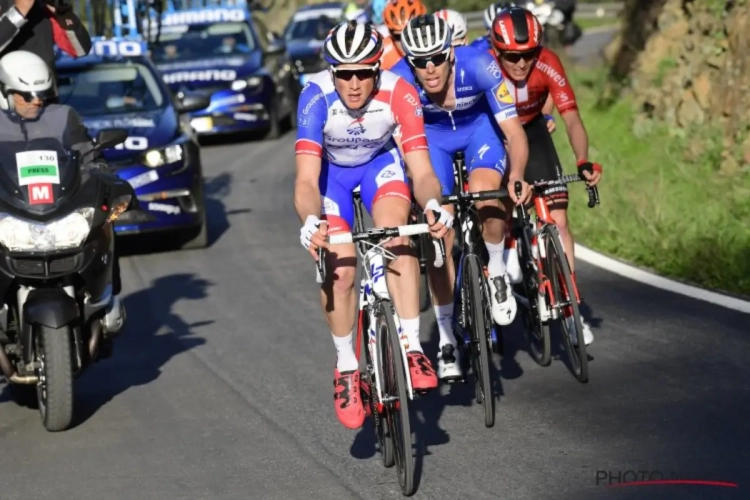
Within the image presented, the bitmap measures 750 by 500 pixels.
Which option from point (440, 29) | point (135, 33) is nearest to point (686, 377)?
point (440, 29)

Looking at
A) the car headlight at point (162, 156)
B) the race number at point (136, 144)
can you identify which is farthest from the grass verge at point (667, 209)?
the race number at point (136, 144)

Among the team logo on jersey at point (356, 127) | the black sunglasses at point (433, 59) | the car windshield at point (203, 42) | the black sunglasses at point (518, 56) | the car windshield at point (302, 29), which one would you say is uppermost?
the black sunglasses at point (433, 59)

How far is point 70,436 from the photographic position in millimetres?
8164

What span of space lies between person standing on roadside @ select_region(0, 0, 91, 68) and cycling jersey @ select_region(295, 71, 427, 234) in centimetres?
386

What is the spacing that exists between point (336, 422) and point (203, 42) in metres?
16.3

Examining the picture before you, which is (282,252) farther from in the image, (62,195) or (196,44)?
(196,44)

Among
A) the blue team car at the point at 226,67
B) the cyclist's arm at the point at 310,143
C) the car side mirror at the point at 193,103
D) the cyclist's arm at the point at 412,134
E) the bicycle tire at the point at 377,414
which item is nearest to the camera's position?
the bicycle tire at the point at 377,414

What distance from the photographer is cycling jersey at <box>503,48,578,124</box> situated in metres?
9.55

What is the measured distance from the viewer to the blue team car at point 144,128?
45.6 ft

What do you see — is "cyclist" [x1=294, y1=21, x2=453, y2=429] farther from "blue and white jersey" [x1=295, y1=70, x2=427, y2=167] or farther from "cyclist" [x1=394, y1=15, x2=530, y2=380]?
"cyclist" [x1=394, y1=15, x2=530, y2=380]

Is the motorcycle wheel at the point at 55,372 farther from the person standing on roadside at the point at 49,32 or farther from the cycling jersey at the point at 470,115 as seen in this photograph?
the person standing on roadside at the point at 49,32

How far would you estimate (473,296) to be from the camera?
813 centimetres

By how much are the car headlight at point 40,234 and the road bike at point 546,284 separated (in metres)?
2.37

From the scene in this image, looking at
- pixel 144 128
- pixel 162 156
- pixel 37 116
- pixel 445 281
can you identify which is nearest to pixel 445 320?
pixel 445 281
